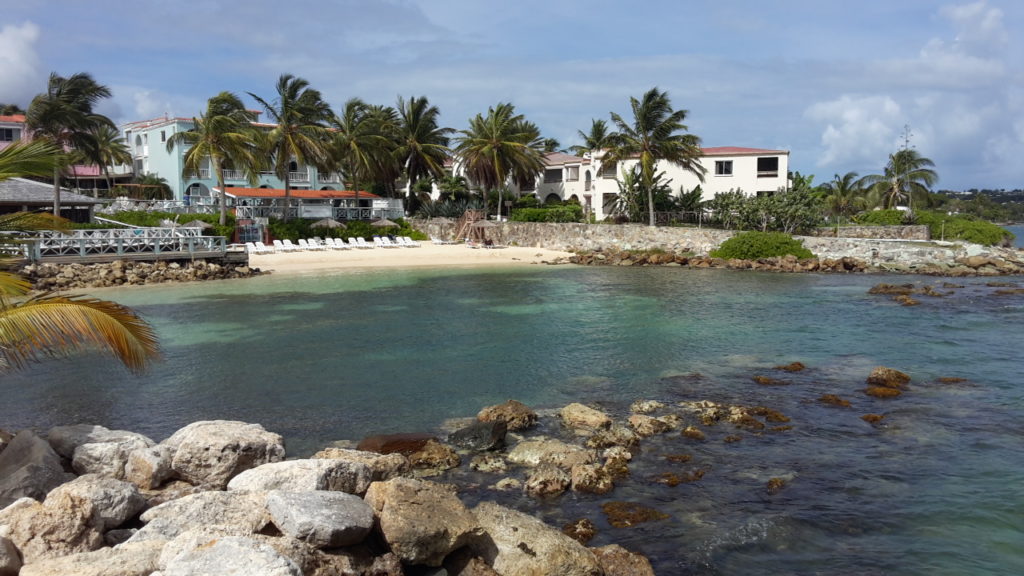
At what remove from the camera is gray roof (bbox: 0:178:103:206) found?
39656 mm

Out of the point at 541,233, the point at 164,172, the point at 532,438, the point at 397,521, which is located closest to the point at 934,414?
the point at 532,438

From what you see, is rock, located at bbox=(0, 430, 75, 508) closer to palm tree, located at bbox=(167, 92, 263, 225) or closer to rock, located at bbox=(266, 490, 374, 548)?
rock, located at bbox=(266, 490, 374, 548)

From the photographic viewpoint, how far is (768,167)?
51.6m

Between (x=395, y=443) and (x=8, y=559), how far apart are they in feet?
19.2

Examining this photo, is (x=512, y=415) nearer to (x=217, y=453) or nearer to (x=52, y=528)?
(x=217, y=453)

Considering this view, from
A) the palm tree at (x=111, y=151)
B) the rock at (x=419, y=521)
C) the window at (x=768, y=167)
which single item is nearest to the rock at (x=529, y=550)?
the rock at (x=419, y=521)

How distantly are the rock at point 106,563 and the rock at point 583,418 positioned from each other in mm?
7554

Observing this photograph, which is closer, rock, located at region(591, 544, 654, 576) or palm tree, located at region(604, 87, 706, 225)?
rock, located at region(591, 544, 654, 576)

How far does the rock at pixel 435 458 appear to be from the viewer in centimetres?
1081

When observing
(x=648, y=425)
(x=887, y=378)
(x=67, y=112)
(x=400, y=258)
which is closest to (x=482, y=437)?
(x=648, y=425)

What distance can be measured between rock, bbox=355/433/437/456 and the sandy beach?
2960 centimetres

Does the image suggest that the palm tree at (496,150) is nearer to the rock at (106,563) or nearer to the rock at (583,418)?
the rock at (583,418)

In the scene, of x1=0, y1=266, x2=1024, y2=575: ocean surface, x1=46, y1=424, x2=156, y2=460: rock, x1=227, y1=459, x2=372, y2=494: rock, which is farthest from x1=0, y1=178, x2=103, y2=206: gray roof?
x1=227, y1=459, x2=372, y2=494: rock

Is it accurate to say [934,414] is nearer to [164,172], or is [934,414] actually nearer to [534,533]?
[534,533]
